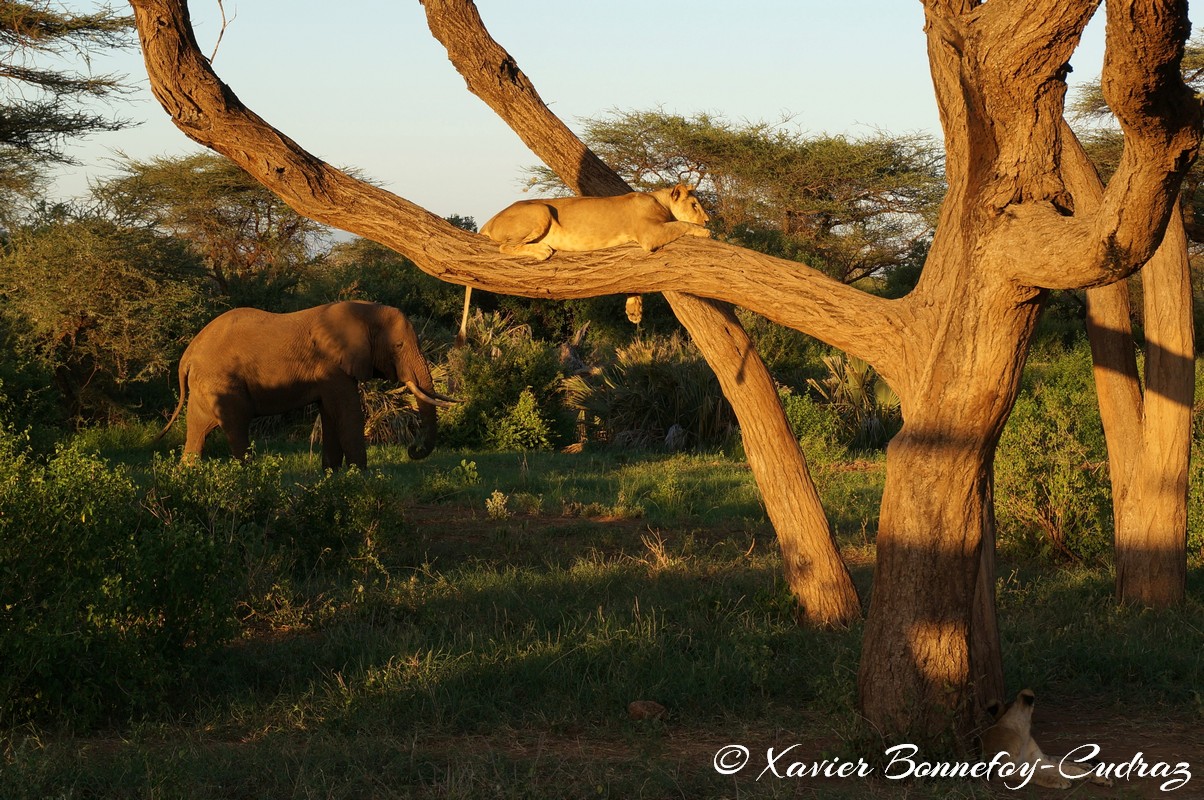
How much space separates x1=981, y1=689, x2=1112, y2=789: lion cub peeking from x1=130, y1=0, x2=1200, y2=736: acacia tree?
0.46 feet

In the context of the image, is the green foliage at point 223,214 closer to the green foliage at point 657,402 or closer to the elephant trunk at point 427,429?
the green foliage at point 657,402

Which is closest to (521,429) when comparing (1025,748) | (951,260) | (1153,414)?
(1153,414)

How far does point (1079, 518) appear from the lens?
8523 mm

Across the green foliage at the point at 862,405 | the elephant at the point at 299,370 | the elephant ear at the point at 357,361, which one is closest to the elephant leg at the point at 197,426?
the elephant at the point at 299,370

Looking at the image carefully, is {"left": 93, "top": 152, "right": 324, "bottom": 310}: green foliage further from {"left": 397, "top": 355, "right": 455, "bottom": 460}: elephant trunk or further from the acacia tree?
the acacia tree

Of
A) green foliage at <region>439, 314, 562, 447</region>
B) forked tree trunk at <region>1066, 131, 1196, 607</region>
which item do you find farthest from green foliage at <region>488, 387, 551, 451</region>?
forked tree trunk at <region>1066, 131, 1196, 607</region>

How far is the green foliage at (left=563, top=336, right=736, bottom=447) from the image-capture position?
14.9 m

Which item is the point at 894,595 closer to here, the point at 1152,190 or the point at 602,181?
the point at 1152,190

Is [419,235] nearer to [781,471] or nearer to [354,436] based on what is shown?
[781,471]

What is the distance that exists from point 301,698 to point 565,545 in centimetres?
373

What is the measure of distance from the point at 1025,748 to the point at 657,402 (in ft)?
35.2

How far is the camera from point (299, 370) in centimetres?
1142

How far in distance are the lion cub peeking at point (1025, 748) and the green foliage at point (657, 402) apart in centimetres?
1013

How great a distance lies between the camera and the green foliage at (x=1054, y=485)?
847 centimetres
